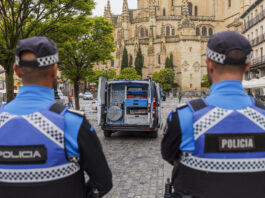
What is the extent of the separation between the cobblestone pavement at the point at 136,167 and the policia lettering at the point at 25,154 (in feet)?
11.1

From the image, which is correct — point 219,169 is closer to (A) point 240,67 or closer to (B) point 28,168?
(A) point 240,67

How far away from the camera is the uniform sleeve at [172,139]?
188 cm

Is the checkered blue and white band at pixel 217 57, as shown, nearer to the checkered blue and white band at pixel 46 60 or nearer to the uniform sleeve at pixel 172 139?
the uniform sleeve at pixel 172 139

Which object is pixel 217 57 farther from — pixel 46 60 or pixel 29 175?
pixel 29 175

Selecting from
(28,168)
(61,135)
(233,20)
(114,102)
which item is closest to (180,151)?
(61,135)

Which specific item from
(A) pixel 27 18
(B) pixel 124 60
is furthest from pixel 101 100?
(B) pixel 124 60

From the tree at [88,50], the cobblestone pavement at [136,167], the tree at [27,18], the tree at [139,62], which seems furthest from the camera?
the tree at [139,62]

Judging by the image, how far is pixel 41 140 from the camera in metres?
1.74

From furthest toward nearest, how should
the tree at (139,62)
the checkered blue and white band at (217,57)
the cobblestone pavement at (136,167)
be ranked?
the tree at (139,62), the cobblestone pavement at (136,167), the checkered blue and white band at (217,57)

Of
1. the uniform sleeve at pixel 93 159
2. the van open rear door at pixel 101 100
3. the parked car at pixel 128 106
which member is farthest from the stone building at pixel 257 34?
the uniform sleeve at pixel 93 159

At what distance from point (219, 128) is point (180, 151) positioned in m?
0.33

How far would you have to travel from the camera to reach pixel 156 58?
74125 millimetres

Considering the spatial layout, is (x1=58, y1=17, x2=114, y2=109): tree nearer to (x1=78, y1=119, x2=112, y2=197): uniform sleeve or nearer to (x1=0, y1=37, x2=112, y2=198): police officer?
(x1=0, y1=37, x2=112, y2=198): police officer

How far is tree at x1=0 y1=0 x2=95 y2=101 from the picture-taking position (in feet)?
39.5
